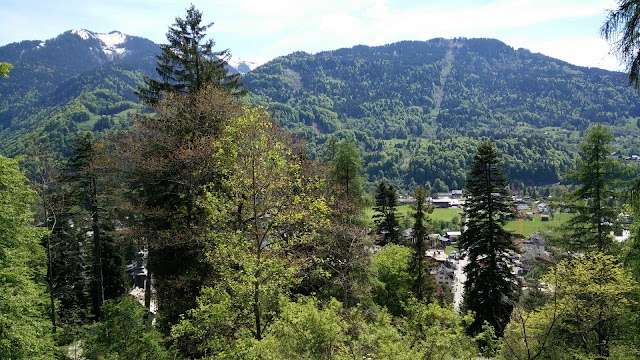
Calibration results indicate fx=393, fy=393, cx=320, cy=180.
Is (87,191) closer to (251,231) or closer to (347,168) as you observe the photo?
(251,231)

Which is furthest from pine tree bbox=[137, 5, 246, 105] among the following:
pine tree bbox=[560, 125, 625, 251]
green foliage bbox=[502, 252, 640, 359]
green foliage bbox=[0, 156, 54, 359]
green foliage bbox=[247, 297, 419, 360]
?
pine tree bbox=[560, 125, 625, 251]

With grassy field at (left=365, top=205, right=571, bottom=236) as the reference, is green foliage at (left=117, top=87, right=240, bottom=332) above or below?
above

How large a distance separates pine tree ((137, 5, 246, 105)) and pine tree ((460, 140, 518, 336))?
17.1 m

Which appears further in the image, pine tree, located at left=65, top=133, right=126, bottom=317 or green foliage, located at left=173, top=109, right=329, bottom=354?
pine tree, located at left=65, top=133, right=126, bottom=317

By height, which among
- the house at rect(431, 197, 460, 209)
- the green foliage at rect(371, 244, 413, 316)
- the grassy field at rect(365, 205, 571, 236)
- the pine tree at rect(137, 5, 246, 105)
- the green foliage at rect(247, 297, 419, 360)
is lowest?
the grassy field at rect(365, 205, 571, 236)

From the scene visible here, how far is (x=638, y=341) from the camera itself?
500 inches

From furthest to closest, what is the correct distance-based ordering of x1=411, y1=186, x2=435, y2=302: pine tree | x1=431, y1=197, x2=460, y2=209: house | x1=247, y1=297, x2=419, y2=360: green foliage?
x1=431, y1=197, x2=460, y2=209: house
x1=411, y1=186, x2=435, y2=302: pine tree
x1=247, y1=297, x2=419, y2=360: green foliage

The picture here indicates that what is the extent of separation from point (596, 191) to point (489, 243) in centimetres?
654

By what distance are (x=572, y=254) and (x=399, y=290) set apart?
10.4 meters

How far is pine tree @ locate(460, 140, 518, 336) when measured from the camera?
2414 centimetres

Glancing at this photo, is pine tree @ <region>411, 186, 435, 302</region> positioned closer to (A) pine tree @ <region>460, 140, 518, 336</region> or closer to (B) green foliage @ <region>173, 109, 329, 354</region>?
(A) pine tree @ <region>460, 140, 518, 336</region>

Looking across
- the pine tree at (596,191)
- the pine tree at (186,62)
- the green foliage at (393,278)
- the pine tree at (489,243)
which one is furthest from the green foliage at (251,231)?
the pine tree at (489,243)

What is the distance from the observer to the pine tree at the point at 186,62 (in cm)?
2064

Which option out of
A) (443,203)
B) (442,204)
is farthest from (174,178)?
(443,203)
